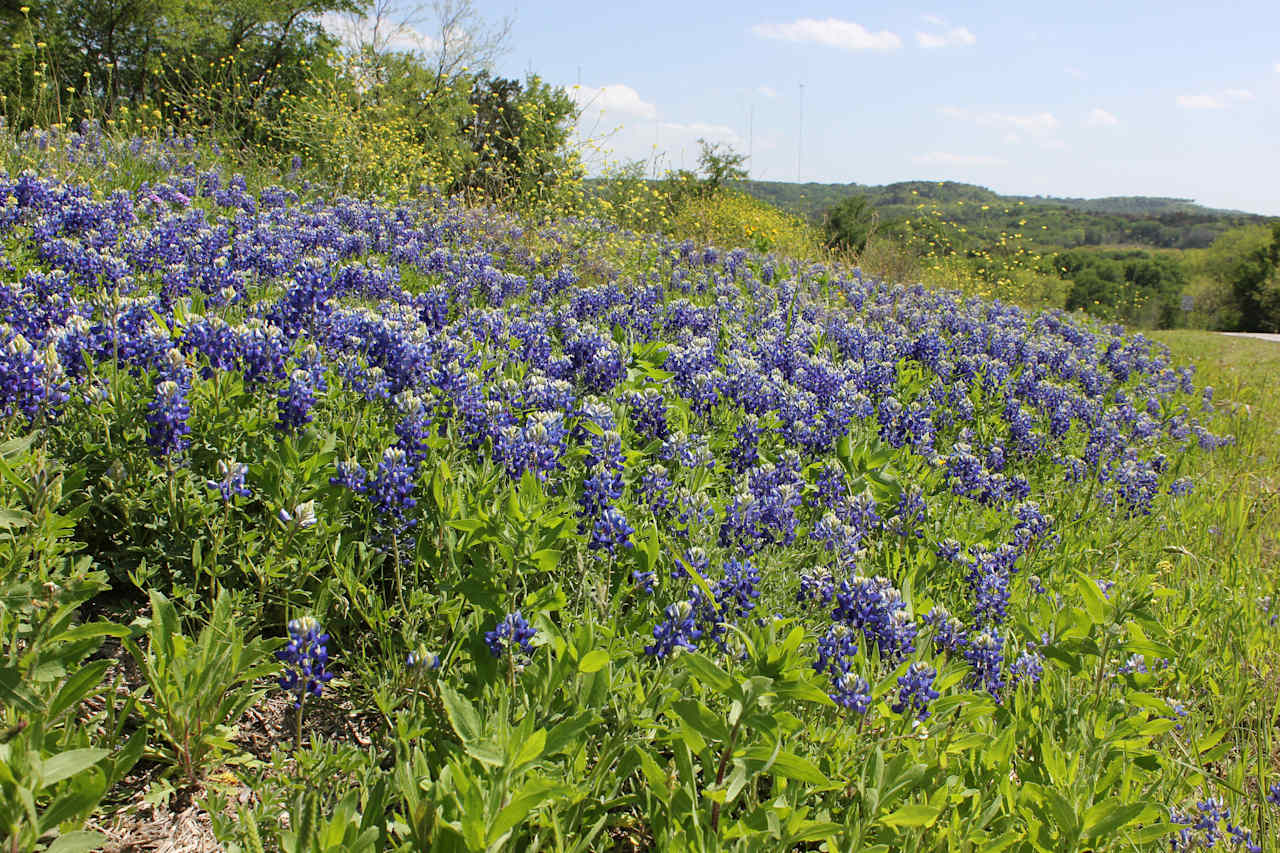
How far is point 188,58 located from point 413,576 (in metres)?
28.0

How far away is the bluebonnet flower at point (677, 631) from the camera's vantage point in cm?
229

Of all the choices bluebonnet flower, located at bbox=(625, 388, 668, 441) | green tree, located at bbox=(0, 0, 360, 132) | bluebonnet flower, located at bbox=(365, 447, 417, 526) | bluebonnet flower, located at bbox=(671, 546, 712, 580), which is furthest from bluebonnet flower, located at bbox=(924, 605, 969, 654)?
green tree, located at bbox=(0, 0, 360, 132)

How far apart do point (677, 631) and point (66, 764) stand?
151 cm

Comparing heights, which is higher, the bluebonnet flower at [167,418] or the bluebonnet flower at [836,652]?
the bluebonnet flower at [167,418]

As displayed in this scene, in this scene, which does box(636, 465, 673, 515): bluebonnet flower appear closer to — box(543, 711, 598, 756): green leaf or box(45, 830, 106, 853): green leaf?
box(543, 711, 598, 756): green leaf

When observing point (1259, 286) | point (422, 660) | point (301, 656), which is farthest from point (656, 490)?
point (1259, 286)

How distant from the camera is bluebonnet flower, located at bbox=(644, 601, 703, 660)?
7.52ft

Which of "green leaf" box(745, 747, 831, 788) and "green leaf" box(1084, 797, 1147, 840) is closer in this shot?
"green leaf" box(745, 747, 831, 788)

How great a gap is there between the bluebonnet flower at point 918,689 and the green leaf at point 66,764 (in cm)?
217

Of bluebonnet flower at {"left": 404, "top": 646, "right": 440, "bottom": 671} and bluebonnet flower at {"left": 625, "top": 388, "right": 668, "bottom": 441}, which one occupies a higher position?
bluebonnet flower at {"left": 625, "top": 388, "right": 668, "bottom": 441}

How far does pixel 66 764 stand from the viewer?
172 cm

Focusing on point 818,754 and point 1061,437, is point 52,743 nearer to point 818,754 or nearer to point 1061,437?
point 818,754

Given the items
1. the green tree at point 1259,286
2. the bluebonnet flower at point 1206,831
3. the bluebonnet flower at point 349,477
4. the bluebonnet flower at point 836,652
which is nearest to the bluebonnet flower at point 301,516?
the bluebonnet flower at point 349,477

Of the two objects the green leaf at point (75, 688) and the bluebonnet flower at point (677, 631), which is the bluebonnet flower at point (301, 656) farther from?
the bluebonnet flower at point (677, 631)
